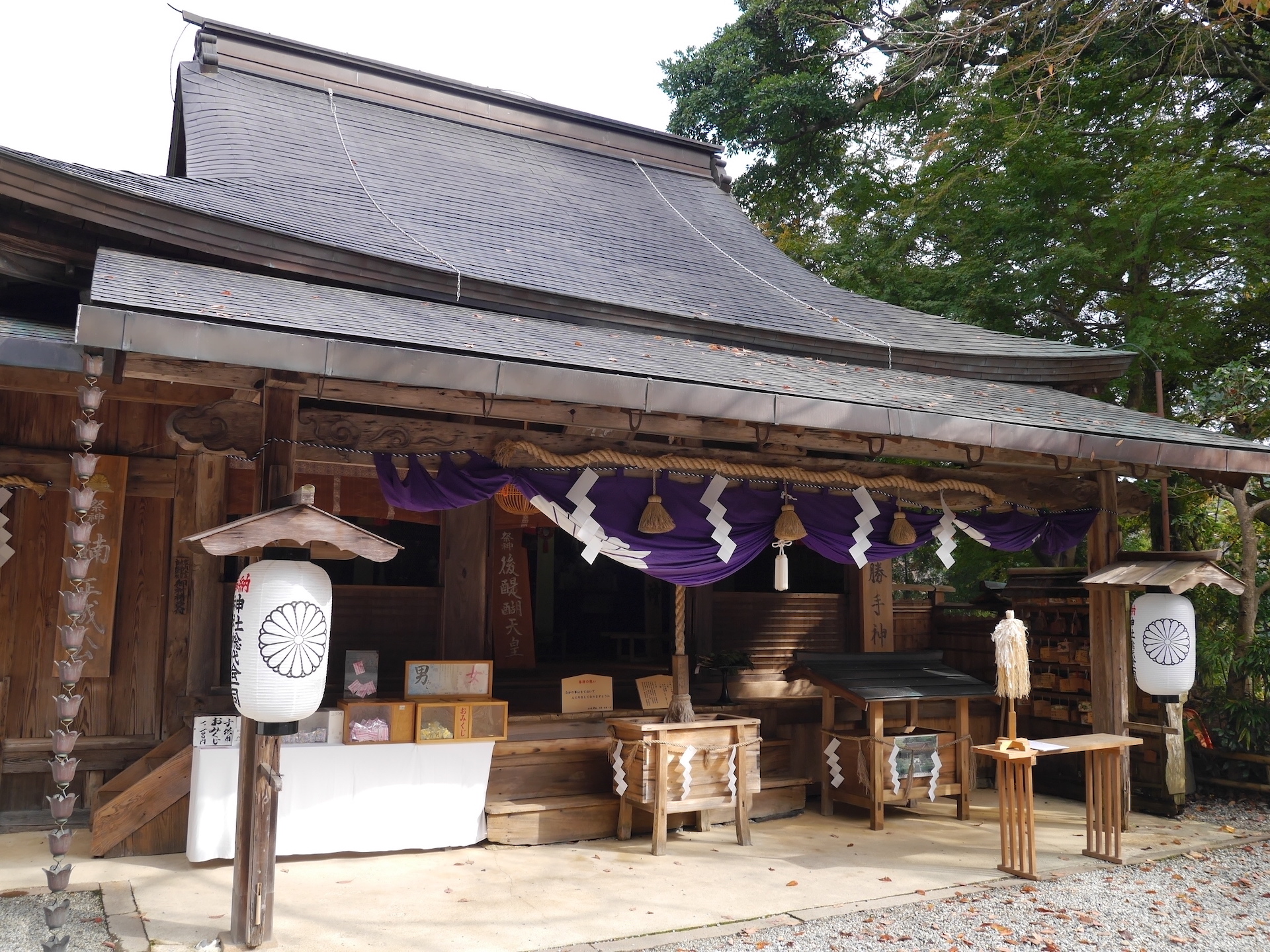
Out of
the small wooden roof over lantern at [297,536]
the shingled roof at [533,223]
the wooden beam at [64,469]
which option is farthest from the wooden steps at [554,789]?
the shingled roof at [533,223]

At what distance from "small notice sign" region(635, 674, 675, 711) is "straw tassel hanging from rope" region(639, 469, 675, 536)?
173 cm

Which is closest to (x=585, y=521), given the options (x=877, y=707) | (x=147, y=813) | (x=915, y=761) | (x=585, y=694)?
(x=585, y=694)

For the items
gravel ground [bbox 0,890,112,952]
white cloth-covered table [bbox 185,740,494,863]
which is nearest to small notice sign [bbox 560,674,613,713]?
white cloth-covered table [bbox 185,740,494,863]

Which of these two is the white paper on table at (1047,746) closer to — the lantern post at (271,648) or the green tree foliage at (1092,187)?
the lantern post at (271,648)

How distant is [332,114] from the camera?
996cm

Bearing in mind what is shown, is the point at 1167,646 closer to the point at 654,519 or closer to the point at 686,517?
the point at 686,517

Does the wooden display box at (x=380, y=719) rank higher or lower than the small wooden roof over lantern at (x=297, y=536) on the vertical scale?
lower

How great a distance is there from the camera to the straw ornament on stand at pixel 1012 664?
5895 mm

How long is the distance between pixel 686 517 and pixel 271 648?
9.94ft

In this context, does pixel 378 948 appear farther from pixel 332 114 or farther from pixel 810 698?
pixel 332 114

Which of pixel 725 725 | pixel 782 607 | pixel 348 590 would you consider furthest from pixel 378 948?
pixel 782 607

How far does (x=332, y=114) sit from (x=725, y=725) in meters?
7.49

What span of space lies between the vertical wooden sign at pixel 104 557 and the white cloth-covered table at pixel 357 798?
1.33 metres

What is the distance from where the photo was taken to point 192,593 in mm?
6809
